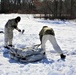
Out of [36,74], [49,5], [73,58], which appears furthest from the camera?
[49,5]

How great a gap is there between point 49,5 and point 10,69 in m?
43.8

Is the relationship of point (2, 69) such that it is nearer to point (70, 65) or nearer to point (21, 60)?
point (21, 60)

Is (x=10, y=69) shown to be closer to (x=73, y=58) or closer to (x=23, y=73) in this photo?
(x=23, y=73)

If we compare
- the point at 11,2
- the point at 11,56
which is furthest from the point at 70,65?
the point at 11,2

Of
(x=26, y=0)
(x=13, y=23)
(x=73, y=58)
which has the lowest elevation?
(x=26, y=0)

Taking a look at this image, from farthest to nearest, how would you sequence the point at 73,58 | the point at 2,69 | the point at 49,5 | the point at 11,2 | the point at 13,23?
the point at 11,2
the point at 49,5
the point at 13,23
the point at 73,58
the point at 2,69

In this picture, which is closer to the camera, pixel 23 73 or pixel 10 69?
pixel 23 73

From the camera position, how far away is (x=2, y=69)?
8195 millimetres

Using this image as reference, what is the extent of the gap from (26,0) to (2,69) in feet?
267

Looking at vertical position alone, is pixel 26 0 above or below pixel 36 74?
below

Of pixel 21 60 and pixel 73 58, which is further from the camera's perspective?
pixel 73 58

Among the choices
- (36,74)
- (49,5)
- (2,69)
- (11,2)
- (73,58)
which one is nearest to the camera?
(36,74)

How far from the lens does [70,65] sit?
862 centimetres

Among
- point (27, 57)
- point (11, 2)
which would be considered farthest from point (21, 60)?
point (11, 2)
